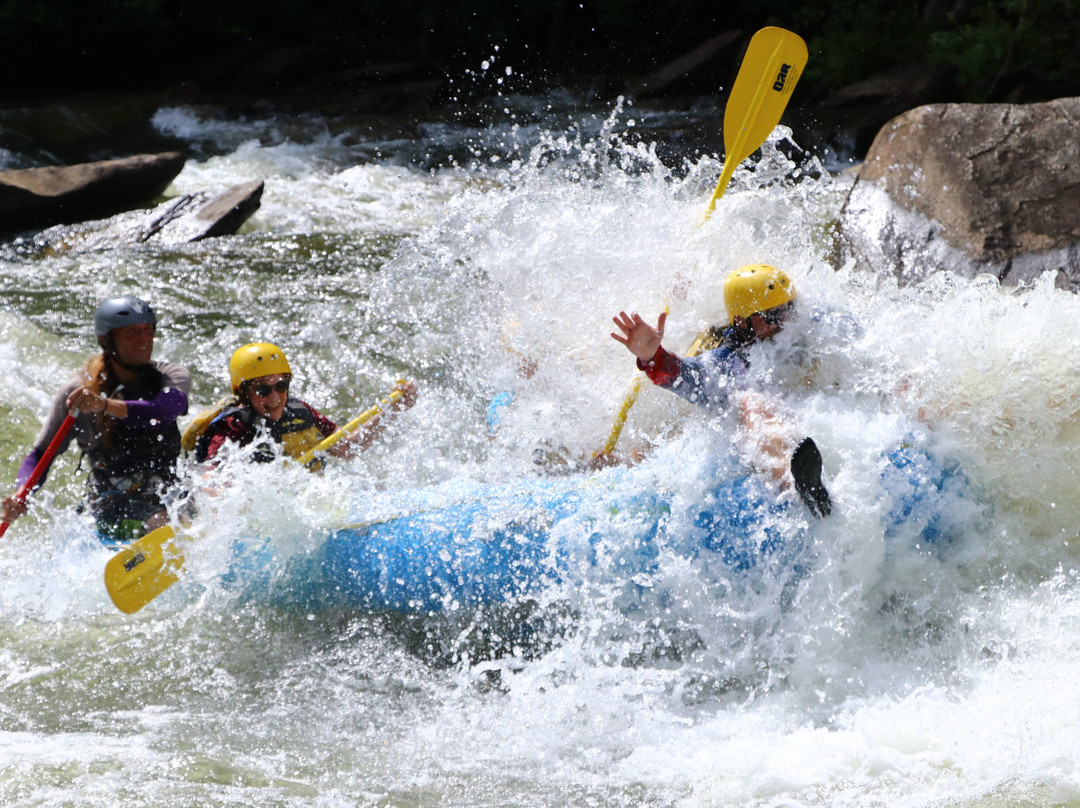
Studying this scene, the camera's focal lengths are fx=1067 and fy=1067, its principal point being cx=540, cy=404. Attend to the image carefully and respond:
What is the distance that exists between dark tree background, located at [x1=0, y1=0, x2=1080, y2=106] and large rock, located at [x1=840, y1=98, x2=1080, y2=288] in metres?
4.77

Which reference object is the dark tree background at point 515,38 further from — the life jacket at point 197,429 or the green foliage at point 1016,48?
the life jacket at point 197,429

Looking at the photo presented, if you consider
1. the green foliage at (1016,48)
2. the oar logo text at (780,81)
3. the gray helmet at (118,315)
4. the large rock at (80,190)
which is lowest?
the large rock at (80,190)

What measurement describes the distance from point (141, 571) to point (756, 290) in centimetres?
218

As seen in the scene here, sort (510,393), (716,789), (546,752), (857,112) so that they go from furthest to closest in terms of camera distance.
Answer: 1. (857,112)
2. (510,393)
3. (546,752)
4. (716,789)

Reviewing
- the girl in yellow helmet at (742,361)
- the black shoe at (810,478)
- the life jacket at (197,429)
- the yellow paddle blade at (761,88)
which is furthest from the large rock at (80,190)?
the black shoe at (810,478)

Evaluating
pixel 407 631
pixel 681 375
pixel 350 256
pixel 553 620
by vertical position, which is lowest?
pixel 350 256

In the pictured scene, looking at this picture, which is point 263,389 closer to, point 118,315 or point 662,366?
point 118,315

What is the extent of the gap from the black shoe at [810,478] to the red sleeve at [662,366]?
53cm

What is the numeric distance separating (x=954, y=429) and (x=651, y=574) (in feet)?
3.45

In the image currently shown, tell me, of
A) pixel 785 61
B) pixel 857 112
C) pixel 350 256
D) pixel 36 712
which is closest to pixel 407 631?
pixel 36 712

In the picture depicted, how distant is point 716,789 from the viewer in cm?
265

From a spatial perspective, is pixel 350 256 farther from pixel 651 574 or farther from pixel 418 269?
pixel 651 574

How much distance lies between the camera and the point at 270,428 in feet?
12.8

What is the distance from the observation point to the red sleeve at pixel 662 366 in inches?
134
